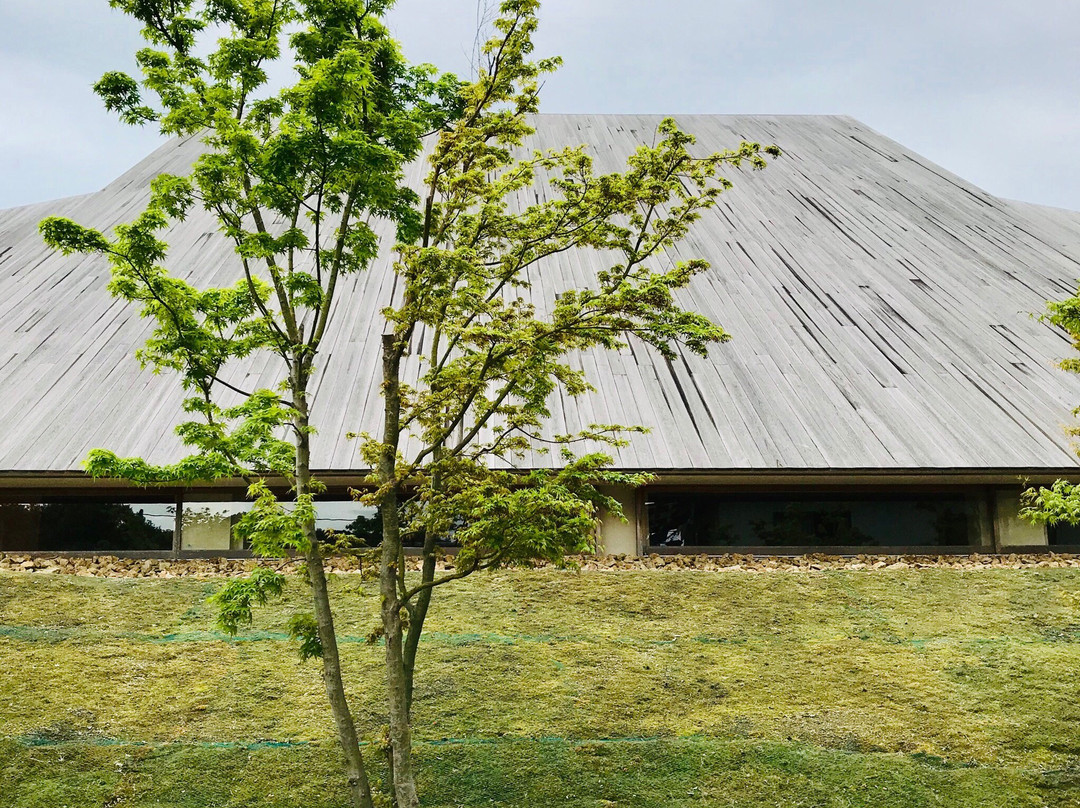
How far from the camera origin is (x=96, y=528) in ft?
30.0

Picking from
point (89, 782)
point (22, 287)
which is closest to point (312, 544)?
point (89, 782)

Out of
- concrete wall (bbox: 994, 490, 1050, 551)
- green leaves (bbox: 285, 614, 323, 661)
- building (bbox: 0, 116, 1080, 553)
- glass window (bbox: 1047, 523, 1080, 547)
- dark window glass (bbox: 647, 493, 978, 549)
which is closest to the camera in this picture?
green leaves (bbox: 285, 614, 323, 661)

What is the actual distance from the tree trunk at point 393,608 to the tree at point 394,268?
1 centimetres

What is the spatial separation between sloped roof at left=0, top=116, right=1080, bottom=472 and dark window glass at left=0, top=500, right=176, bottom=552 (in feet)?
2.36

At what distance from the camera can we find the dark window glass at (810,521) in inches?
370

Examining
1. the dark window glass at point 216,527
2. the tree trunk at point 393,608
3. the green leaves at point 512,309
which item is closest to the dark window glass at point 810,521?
the dark window glass at point 216,527

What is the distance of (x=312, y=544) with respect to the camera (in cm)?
504

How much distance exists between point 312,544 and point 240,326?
156 centimetres

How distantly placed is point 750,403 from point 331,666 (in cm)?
650

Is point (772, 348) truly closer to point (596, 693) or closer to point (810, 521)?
point (810, 521)

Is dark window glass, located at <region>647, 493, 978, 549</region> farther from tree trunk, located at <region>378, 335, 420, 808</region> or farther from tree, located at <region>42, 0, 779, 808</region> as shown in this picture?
tree trunk, located at <region>378, 335, 420, 808</region>

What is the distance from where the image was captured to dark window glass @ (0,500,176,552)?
9.14 meters

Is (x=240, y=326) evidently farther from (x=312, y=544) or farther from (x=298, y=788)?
(x=298, y=788)

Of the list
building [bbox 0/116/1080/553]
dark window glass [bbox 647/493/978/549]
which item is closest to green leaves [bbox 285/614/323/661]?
building [bbox 0/116/1080/553]
